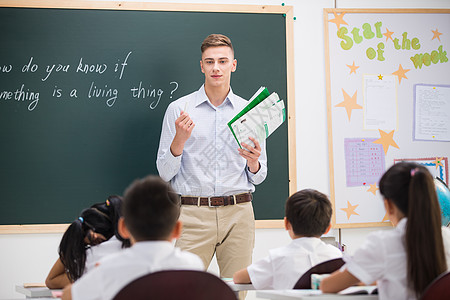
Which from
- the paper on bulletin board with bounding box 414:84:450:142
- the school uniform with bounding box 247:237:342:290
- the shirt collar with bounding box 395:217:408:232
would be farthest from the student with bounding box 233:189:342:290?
the paper on bulletin board with bounding box 414:84:450:142

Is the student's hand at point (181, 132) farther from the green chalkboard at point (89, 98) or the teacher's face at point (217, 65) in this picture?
the green chalkboard at point (89, 98)

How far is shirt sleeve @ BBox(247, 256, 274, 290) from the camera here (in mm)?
1969

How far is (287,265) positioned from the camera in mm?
1971

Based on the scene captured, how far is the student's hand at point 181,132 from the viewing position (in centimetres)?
284

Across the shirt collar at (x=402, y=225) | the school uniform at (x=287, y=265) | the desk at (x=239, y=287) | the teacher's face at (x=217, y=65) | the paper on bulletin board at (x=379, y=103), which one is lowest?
the desk at (x=239, y=287)

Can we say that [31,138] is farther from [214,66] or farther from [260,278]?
[260,278]

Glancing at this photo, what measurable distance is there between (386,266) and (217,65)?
1887 mm

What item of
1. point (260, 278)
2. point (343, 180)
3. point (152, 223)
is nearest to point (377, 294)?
point (260, 278)

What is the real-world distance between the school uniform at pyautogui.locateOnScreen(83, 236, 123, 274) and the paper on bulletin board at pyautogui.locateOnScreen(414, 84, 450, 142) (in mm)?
2673

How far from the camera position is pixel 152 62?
145 inches

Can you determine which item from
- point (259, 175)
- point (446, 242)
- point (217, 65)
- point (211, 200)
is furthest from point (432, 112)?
point (446, 242)

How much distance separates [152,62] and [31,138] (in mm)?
998

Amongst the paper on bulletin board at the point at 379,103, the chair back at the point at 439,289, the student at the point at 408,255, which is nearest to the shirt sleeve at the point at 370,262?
the student at the point at 408,255

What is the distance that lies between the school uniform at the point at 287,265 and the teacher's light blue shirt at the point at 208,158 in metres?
1.07
